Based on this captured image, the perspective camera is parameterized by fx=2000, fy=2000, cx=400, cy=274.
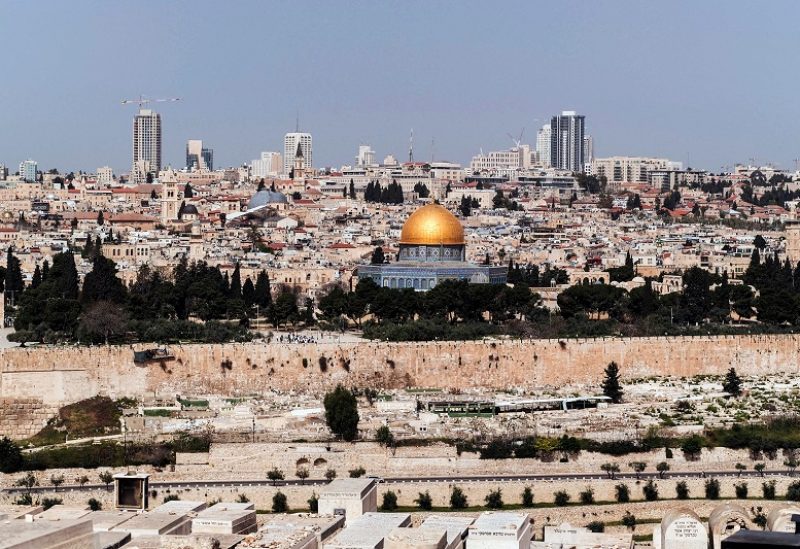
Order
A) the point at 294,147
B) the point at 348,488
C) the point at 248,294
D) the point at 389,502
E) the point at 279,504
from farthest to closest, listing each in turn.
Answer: the point at 294,147, the point at 248,294, the point at 279,504, the point at 389,502, the point at 348,488

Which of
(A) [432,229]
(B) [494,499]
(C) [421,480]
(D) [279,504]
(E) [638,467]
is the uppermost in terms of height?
(A) [432,229]

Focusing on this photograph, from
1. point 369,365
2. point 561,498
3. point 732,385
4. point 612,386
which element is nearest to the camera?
point 561,498

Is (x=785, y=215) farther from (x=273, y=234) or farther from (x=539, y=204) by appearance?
(x=273, y=234)

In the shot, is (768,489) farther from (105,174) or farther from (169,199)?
(105,174)

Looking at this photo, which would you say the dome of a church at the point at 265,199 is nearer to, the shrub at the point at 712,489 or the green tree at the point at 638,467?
the green tree at the point at 638,467

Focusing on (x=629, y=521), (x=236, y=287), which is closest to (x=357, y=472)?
(x=629, y=521)

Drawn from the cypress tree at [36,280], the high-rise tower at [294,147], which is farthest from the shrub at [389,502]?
the high-rise tower at [294,147]
